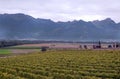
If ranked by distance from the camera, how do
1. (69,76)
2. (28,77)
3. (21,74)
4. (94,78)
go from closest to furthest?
1. (94,78)
2. (69,76)
3. (28,77)
4. (21,74)

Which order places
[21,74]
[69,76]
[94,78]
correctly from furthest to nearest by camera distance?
[21,74]
[69,76]
[94,78]

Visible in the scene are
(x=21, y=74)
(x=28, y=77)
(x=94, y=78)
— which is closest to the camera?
(x=94, y=78)

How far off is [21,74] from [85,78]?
7723mm

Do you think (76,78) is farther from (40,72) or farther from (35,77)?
Answer: (40,72)

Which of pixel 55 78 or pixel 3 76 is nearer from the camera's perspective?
pixel 55 78

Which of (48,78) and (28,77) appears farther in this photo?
(28,77)

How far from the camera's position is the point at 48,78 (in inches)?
1054

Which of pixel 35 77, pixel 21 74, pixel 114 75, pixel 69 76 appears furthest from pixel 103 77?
pixel 21 74

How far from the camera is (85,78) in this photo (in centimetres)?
2591

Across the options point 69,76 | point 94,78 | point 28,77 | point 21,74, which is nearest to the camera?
point 94,78

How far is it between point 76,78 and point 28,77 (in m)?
5.02

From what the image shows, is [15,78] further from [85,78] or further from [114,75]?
[114,75]

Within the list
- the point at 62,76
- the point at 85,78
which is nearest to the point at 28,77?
the point at 62,76

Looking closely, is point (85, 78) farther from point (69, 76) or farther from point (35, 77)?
point (35, 77)
